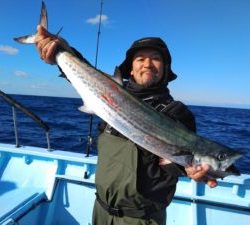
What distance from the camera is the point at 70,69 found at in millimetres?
2844

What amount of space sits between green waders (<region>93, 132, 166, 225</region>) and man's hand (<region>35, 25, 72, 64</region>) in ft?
2.81

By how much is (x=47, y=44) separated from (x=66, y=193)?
2.75 meters

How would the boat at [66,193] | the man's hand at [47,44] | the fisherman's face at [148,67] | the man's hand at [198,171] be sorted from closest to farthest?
the man's hand at [198,171]
the man's hand at [47,44]
the fisherman's face at [148,67]
the boat at [66,193]

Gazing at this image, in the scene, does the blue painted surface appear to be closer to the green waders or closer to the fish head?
the green waders

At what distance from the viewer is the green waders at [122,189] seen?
2.88 m

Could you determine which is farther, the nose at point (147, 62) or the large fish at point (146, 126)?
the nose at point (147, 62)

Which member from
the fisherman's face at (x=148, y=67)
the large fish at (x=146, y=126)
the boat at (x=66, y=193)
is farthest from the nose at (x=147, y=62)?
the boat at (x=66, y=193)

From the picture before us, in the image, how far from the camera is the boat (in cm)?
438

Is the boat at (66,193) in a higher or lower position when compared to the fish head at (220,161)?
lower

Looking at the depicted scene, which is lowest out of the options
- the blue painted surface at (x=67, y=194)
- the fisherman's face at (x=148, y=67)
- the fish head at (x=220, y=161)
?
the blue painted surface at (x=67, y=194)

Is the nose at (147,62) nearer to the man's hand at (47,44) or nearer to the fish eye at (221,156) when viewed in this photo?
the man's hand at (47,44)

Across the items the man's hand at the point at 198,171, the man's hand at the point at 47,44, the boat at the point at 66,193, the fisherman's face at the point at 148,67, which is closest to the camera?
the man's hand at the point at 198,171

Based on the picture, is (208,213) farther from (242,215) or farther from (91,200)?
(91,200)

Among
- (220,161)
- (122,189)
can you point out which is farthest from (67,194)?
(220,161)
